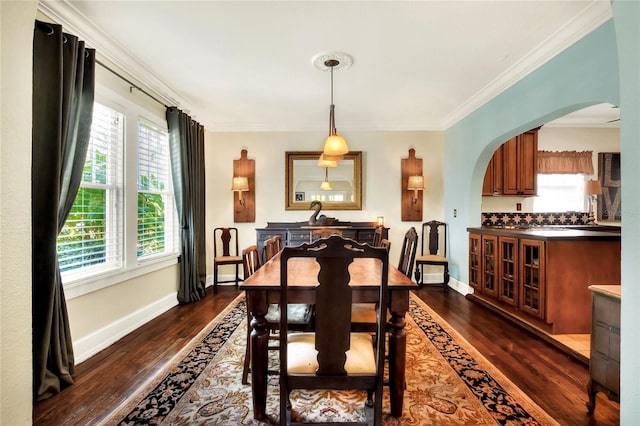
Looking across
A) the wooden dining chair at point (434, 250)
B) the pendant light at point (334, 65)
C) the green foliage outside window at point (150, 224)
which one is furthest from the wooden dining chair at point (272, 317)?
the wooden dining chair at point (434, 250)

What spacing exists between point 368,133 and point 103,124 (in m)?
3.57

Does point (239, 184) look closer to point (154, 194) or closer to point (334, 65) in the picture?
point (154, 194)

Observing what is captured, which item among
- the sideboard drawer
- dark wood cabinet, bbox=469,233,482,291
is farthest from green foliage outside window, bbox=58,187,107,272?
dark wood cabinet, bbox=469,233,482,291

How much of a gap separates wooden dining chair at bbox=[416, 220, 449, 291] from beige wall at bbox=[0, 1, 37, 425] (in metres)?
4.22

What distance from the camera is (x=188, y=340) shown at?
105 inches

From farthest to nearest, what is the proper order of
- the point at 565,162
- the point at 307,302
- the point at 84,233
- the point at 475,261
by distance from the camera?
1. the point at 565,162
2. the point at 475,261
3. the point at 84,233
4. the point at 307,302

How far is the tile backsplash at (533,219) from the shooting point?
15.8ft

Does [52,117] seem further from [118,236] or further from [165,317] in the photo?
[165,317]

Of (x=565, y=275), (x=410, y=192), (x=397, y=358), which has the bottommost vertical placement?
(x=397, y=358)

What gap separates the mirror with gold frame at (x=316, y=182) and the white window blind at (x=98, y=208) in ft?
8.11

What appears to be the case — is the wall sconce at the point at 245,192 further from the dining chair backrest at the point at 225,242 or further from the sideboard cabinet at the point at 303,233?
the sideboard cabinet at the point at 303,233

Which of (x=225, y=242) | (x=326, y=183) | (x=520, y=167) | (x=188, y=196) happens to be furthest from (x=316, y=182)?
(x=520, y=167)

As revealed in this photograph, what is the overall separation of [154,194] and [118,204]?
26.0 inches

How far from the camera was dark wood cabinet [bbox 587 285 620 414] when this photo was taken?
5.24 feet
